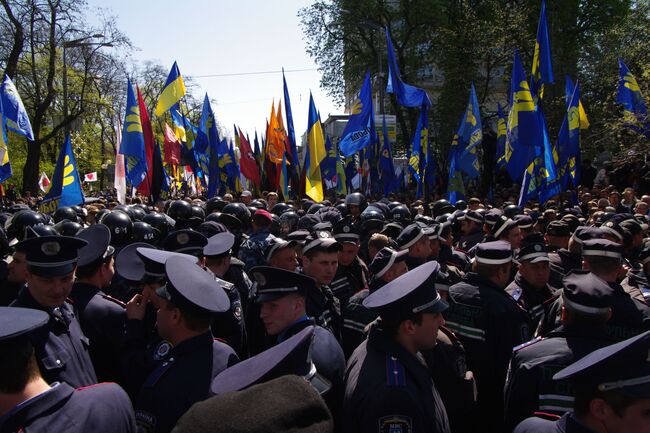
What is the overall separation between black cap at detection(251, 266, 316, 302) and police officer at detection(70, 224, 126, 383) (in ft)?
4.05

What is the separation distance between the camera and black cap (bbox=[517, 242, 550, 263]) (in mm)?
4984

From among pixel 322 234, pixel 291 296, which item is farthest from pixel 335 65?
pixel 291 296

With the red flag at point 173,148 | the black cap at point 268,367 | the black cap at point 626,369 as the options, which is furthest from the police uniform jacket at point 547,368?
the red flag at point 173,148

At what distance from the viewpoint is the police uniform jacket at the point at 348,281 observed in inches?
227

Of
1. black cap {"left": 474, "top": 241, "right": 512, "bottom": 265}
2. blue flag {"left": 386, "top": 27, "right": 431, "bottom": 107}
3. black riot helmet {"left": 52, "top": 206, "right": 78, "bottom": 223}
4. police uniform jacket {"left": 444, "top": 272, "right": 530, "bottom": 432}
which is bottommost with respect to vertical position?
police uniform jacket {"left": 444, "top": 272, "right": 530, "bottom": 432}

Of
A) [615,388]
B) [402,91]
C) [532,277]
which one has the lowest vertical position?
[532,277]

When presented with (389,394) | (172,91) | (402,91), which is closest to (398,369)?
(389,394)

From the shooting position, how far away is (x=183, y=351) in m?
2.81

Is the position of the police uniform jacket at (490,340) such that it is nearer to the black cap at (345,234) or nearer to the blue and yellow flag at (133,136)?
the black cap at (345,234)

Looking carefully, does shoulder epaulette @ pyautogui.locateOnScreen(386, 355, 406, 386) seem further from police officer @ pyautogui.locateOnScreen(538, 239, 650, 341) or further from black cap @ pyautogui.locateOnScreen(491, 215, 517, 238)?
black cap @ pyautogui.locateOnScreen(491, 215, 517, 238)

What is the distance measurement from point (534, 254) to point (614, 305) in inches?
45.5

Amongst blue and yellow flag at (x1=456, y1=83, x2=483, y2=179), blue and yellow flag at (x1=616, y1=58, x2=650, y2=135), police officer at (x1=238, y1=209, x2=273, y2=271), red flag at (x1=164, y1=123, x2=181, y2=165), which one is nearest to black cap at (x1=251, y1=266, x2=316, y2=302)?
police officer at (x1=238, y1=209, x2=273, y2=271)

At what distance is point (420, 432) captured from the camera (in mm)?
2453

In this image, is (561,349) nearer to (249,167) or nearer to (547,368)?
(547,368)
